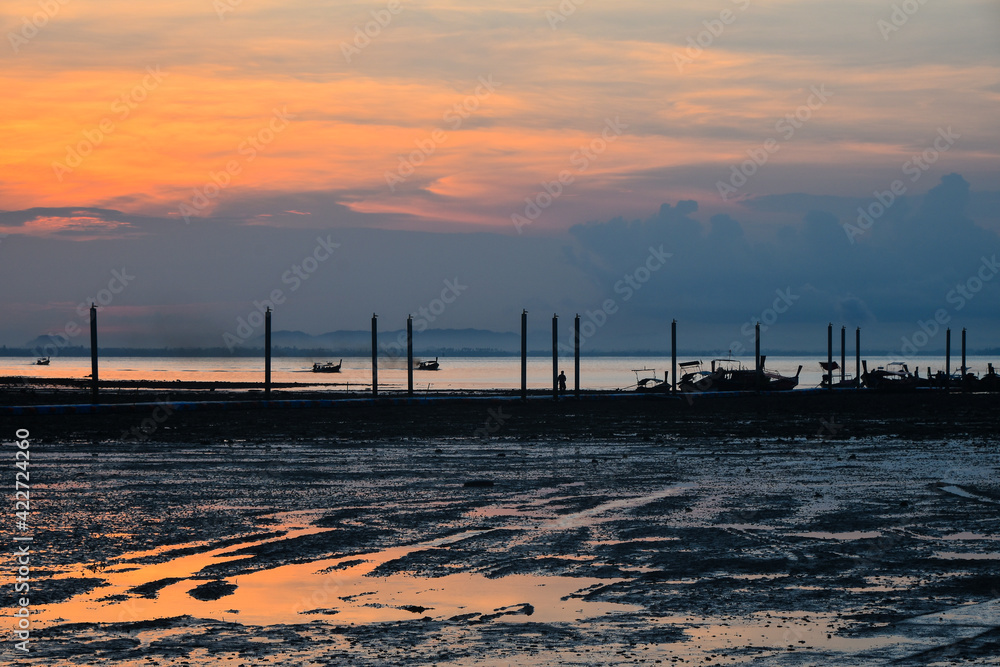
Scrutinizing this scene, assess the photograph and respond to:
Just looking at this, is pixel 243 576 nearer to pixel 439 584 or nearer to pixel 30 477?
pixel 439 584

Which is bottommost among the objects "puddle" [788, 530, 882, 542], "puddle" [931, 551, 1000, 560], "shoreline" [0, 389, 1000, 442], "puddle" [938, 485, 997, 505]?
"shoreline" [0, 389, 1000, 442]

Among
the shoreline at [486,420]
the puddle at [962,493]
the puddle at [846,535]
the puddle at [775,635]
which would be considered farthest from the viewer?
the shoreline at [486,420]

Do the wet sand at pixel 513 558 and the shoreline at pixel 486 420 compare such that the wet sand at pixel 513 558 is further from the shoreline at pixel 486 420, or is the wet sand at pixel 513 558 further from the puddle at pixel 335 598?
the shoreline at pixel 486 420

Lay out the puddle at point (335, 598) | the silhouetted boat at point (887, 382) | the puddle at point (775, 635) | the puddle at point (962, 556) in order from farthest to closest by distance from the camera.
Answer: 1. the silhouetted boat at point (887, 382)
2. the puddle at point (962, 556)
3. the puddle at point (335, 598)
4. the puddle at point (775, 635)

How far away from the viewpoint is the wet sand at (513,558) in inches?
305

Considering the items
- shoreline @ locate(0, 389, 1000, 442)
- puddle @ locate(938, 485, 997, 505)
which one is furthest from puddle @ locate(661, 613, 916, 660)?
shoreline @ locate(0, 389, 1000, 442)

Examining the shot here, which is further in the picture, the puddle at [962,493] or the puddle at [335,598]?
the puddle at [962,493]

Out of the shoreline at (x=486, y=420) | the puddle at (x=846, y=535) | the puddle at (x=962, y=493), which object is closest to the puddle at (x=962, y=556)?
the puddle at (x=846, y=535)

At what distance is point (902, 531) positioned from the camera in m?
12.9

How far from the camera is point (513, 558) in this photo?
11172 mm

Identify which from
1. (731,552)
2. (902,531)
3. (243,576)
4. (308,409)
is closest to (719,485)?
(902,531)

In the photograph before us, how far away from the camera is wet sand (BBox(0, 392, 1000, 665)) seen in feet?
25.4

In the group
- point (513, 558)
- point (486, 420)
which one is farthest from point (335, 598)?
point (486, 420)

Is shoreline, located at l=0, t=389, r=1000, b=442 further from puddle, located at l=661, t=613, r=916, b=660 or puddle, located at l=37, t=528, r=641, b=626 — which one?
puddle, located at l=661, t=613, r=916, b=660
